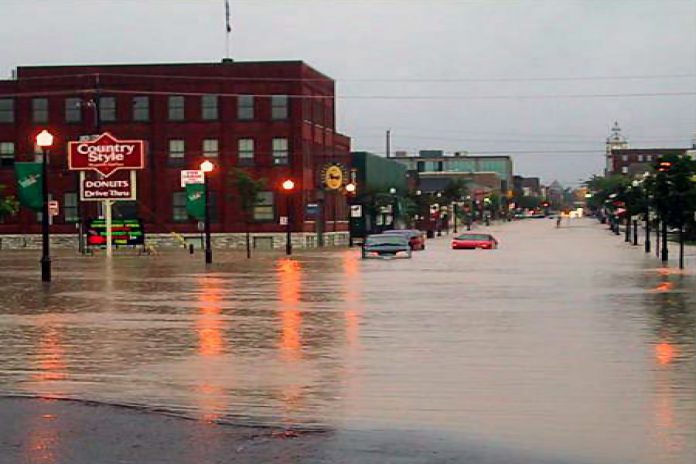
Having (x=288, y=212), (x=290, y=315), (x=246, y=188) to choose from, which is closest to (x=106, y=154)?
(x=288, y=212)

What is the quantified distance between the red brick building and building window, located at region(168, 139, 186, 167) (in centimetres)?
7

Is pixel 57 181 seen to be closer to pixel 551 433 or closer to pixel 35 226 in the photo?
pixel 35 226

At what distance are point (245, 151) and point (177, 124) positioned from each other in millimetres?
5153

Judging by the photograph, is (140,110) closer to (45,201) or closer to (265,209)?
(265,209)

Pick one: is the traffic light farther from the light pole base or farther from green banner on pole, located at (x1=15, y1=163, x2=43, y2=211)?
green banner on pole, located at (x1=15, y1=163, x2=43, y2=211)

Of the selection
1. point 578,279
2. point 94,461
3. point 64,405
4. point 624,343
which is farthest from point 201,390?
point 578,279

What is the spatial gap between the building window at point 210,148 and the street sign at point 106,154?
23098 millimetres

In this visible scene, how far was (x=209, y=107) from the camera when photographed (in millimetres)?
84688

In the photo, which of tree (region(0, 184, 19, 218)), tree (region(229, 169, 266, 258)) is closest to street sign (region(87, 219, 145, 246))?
tree (region(229, 169, 266, 258))

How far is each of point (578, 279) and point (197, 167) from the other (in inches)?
2034

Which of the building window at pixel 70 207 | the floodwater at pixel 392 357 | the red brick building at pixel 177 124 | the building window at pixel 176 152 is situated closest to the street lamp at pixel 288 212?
the red brick building at pixel 177 124

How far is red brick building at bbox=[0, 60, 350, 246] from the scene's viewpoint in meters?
84.6

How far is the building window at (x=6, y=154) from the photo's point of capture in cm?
8656

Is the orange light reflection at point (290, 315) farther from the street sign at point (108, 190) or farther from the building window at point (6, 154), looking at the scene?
the building window at point (6, 154)
